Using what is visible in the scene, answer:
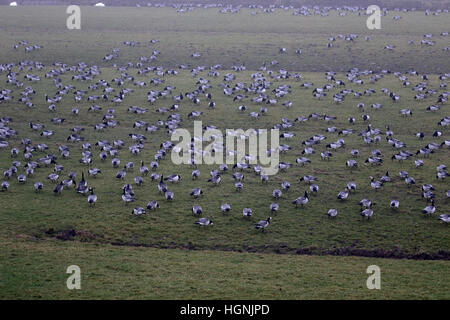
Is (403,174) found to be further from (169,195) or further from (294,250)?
(169,195)

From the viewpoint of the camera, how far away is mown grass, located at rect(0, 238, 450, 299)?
72.6 feet

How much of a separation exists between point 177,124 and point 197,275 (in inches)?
996

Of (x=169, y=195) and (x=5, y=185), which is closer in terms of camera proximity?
(x=169, y=195)

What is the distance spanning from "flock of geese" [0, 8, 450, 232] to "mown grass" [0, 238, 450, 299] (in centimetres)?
394

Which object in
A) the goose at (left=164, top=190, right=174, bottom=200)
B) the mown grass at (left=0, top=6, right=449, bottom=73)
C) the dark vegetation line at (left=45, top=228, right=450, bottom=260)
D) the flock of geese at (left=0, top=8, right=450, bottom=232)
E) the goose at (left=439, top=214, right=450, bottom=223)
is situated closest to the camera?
the dark vegetation line at (left=45, top=228, right=450, bottom=260)

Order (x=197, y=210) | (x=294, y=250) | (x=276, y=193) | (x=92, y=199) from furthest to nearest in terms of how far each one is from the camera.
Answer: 1. (x=276, y=193)
2. (x=92, y=199)
3. (x=197, y=210)
4. (x=294, y=250)

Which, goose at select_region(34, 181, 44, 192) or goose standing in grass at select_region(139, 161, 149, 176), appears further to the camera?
goose standing in grass at select_region(139, 161, 149, 176)

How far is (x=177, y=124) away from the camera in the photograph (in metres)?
48.1

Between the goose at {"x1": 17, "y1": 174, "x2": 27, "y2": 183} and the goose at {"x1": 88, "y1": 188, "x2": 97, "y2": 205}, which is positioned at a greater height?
the goose at {"x1": 17, "y1": 174, "x2": 27, "y2": 183}

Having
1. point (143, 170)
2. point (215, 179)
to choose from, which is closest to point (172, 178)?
point (143, 170)

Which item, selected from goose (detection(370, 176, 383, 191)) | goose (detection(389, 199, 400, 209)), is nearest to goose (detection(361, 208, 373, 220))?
goose (detection(389, 199, 400, 209))

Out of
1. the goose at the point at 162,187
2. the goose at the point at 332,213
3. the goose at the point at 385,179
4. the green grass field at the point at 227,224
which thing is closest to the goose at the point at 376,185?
the green grass field at the point at 227,224

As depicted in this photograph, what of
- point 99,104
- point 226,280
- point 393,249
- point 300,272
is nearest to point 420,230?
point 393,249

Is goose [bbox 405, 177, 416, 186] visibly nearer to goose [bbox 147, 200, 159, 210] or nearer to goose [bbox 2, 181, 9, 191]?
goose [bbox 147, 200, 159, 210]
